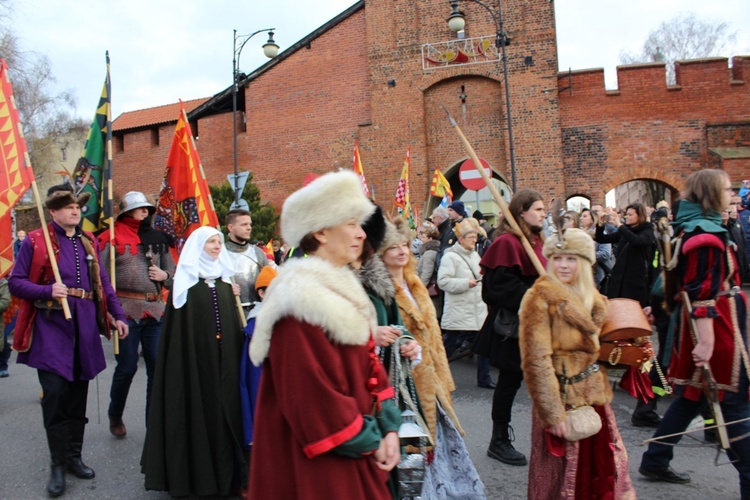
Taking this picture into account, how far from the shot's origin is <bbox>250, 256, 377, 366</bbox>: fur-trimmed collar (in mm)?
1989

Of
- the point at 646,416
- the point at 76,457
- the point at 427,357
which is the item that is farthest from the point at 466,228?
the point at 76,457

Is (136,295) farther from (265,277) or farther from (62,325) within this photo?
(265,277)

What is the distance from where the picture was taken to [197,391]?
3879 millimetres

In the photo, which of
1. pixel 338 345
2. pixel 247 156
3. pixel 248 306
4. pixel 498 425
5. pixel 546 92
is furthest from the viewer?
pixel 247 156

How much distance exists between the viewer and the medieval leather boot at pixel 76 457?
428 cm

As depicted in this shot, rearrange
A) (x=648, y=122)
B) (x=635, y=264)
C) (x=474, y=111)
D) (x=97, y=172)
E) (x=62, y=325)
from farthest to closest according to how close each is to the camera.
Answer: (x=474, y=111)
(x=648, y=122)
(x=635, y=264)
(x=97, y=172)
(x=62, y=325)

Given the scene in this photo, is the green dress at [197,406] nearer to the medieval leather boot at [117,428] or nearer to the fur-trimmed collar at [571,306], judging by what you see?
the medieval leather boot at [117,428]

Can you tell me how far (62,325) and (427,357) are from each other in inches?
104

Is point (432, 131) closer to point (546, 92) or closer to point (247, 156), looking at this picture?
point (546, 92)

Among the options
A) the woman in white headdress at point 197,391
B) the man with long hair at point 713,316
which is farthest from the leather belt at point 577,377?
the woman in white headdress at point 197,391

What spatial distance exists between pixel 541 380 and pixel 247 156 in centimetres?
2055

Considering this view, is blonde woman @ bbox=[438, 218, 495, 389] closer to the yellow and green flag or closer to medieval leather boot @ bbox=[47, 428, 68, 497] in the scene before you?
the yellow and green flag

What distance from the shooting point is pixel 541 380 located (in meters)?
3.04

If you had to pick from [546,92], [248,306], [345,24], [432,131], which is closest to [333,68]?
[345,24]
